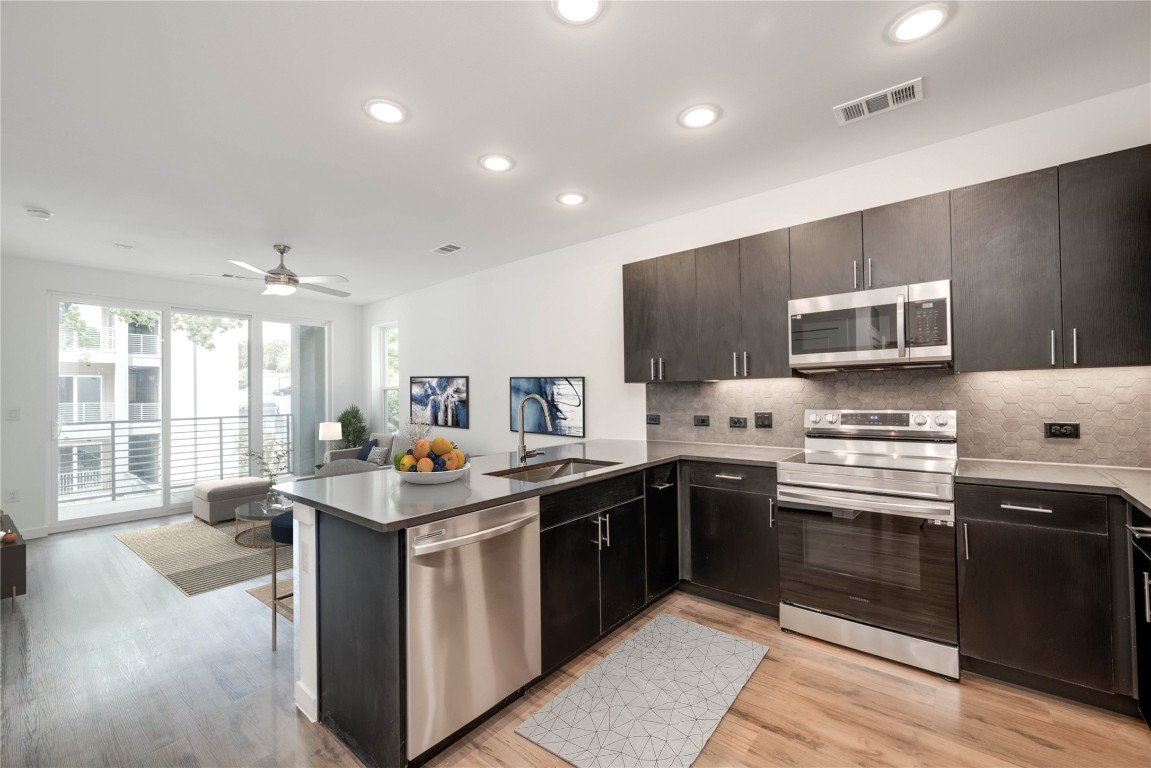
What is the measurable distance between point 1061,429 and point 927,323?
0.82 meters

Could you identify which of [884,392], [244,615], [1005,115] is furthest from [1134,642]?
[244,615]

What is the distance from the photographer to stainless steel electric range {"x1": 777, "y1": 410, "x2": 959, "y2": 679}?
7.59 ft

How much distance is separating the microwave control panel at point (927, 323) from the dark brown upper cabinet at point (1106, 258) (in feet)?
1.46

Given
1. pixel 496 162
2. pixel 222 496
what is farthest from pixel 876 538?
pixel 222 496

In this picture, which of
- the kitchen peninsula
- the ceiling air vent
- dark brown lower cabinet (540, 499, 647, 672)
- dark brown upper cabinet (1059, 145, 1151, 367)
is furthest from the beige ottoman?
dark brown upper cabinet (1059, 145, 1151, 367)

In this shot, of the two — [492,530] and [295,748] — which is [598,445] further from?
[295,748]

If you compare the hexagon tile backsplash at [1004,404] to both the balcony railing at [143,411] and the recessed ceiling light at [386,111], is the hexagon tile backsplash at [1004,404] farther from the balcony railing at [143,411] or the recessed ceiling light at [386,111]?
the balcony railing at [143,411]

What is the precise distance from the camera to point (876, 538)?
246 centimetres

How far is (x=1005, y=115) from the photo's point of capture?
2.54 metres

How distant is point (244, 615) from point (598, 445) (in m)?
2.59

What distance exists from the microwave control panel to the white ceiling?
0.96 metres

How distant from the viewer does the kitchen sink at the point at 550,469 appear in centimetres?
278

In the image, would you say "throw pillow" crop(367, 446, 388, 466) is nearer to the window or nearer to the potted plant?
the window

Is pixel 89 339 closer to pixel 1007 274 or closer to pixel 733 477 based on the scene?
pixel 733 477
